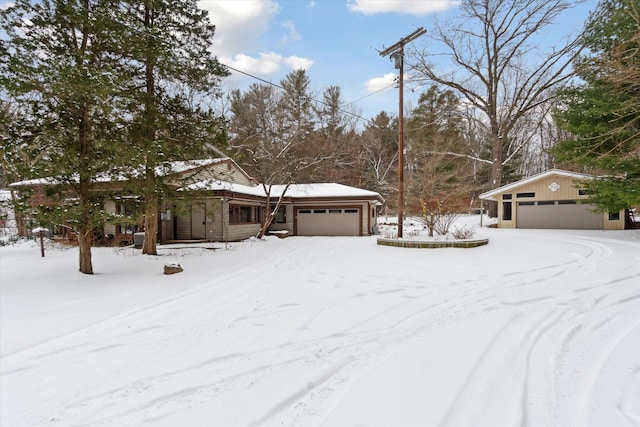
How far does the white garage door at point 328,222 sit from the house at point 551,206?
9.25 m

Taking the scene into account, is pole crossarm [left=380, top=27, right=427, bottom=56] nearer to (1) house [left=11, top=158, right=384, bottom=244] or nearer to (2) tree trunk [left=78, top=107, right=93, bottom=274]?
(1) house [left=11, top=158, right=384, bottom=244]

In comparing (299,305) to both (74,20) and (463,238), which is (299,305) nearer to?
(74,20)

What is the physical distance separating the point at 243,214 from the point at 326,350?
13455mm

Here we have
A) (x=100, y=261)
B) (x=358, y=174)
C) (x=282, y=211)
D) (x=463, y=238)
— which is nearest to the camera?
(x=100, y=261)

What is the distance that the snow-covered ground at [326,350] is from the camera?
2.18m

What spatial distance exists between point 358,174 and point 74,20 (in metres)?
25.6

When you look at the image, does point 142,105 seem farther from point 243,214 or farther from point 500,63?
point 500,63

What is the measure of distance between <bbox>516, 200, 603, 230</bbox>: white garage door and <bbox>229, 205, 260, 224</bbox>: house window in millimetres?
15788

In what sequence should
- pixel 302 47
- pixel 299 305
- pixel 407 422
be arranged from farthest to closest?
pixel 302 47 → pixel 299 305 → pixel 407 422

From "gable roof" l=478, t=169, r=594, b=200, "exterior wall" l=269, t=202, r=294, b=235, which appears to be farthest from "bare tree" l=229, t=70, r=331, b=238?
"gable roof" l=478, t=169, r=594, b=200

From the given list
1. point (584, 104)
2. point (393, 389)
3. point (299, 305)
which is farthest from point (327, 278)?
point (584, 104)

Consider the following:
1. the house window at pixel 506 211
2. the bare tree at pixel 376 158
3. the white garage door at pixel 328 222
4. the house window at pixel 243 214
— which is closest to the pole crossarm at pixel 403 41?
the white garage door at pixel 328 222

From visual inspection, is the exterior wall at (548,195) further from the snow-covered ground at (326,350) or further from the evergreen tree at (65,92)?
the evergreen tree at (65,92)

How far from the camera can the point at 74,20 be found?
5762 millimetres
